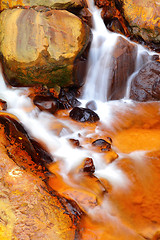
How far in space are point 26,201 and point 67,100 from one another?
3.85 m

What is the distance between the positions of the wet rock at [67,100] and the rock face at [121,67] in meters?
1.04

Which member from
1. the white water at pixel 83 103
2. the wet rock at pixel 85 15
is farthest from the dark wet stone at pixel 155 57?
the wet rock at pixel 85 15

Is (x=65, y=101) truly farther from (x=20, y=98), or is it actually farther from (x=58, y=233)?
(x=58, y=233)

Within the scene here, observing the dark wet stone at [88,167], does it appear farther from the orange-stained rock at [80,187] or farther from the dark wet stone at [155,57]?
the dark wet stone at [155,57]

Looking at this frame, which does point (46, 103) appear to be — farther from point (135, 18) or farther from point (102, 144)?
point (135, 18)

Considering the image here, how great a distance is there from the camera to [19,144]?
3.47 metres

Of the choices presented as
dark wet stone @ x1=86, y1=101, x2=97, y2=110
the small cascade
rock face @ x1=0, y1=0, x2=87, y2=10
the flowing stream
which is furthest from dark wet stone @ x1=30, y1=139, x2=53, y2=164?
rock face @ x1=0, y1=0, x2=87, y2=10

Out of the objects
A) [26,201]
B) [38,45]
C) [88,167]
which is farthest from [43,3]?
[26,201]

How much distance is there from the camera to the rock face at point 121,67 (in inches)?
256

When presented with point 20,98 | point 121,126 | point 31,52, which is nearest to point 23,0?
point 31,52

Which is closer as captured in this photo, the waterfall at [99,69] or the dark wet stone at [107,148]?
the dark wet stone at [107,148]

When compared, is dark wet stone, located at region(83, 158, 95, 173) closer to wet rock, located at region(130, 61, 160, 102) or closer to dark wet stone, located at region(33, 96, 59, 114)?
dark wet stone, located at region(33, 96, 59, 114)

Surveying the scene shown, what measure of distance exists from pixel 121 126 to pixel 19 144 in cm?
284

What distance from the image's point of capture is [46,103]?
5.66 meters
